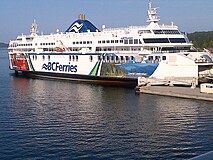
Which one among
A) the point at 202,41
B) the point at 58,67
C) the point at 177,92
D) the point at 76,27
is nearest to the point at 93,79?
the point at 58,67

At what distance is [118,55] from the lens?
32.7 meters

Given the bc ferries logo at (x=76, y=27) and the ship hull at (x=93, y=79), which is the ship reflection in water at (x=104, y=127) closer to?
the ship hull at (x=93, y=79)

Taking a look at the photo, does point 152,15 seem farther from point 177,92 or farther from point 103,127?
point 103,127

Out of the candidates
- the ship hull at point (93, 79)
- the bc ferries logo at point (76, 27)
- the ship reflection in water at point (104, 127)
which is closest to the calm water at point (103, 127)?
the ship reflection in water at point (104, 127)

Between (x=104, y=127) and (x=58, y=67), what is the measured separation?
74.5 feet

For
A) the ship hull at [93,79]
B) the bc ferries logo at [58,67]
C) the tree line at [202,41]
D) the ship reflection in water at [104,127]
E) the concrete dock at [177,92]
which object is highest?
the tree line at [202,41]

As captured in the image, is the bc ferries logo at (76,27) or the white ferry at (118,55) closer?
the white ferry at (118,55)

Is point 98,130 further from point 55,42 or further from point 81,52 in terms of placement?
point 55,42

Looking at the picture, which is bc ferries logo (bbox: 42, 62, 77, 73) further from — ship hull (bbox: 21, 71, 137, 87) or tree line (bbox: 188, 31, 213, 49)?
tree line (bbox: 188, 31, 213, 49)

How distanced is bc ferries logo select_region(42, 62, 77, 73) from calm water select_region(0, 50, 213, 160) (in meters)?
9.88

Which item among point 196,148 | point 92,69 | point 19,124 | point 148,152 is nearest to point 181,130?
point 196,148

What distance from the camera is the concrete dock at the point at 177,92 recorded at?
78.7 ft

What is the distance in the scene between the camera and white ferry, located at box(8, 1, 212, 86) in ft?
96.2

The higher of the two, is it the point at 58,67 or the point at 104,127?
the point at 58,67
